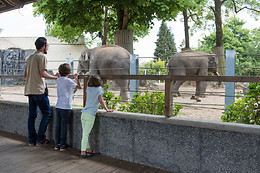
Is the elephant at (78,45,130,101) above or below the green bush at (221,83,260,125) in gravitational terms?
above

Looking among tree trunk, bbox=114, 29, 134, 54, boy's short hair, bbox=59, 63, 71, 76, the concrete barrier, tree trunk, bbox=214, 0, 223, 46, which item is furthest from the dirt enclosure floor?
tree trunk, bbox=214, 0, 223, 46

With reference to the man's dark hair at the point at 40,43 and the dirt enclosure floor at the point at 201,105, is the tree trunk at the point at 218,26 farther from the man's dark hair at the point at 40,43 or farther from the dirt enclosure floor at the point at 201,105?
the man's dark hair at the point at 40,43

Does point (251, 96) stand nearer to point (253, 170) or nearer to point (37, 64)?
point (253, 170)

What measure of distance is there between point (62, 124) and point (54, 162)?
66cm

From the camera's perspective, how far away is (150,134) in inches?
133

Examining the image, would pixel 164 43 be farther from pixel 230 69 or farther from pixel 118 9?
pixel 230 69

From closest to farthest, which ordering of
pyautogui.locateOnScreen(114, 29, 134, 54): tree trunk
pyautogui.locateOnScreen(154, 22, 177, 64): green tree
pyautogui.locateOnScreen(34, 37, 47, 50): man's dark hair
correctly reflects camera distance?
pyautogui.locateOnScreen(34, 37, 47, 50): man's dark hair, pyautogui.locateOnScreen(114, 29, 134, 54): tree trunk, pyautogui.locateOnScreen(154, 22, 177, 64): green tree

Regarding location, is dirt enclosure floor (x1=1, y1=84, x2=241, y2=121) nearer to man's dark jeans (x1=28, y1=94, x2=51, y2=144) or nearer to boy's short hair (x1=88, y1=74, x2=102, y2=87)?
man's dark jeans (x1=28, y1=94, x2=51, y2=144)

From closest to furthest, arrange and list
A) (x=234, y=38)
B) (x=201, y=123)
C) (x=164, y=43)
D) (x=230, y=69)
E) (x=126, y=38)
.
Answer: (x=201, y=123)
(x=230, y=69)
(x=126, y=38)
(x=234, y=38)
(x=164, y=43)

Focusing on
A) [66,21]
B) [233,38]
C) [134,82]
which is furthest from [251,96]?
[233,38]

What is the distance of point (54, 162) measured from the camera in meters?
3.62

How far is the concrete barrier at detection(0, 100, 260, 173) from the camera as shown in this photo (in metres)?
2.74

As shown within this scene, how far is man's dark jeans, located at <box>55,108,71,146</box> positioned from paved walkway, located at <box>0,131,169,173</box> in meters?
0.19

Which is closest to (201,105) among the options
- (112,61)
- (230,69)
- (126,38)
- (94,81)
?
(230,69)
